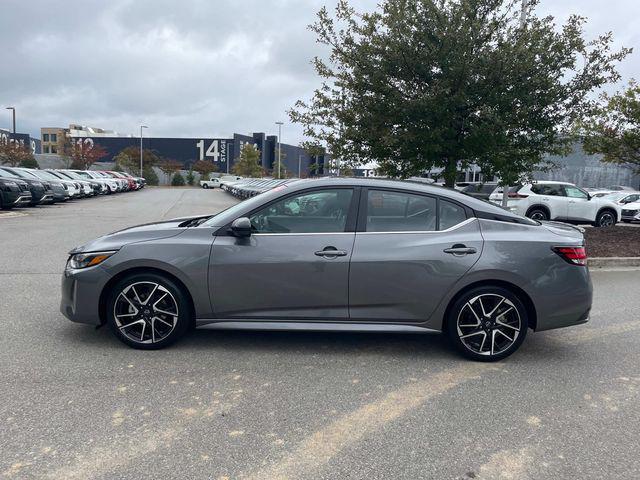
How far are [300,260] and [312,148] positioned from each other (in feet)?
22.8

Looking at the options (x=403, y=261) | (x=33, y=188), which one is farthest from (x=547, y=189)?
(x=33, y=188)

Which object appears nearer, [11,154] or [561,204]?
[561,204]

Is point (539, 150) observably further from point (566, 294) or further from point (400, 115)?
point (566, 294)

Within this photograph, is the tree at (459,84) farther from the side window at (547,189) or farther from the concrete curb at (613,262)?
the side window at (547,189)

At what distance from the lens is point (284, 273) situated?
4398 millimetres

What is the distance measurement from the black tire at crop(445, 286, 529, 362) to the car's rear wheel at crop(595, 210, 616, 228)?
44.2 feet

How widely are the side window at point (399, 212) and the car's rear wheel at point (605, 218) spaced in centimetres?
1371

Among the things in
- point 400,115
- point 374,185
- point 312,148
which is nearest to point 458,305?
point 374,185

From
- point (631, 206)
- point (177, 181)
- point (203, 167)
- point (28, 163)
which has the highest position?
point (203, 167)

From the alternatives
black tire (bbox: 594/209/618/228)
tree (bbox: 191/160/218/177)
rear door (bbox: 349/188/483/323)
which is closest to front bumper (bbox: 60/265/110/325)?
rear door (bbox: 349/188/483/323)

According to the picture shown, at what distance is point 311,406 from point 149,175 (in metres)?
71.9

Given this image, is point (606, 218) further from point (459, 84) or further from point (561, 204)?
point (459, 84)

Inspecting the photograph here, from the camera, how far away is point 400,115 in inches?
357

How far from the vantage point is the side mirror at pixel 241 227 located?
14.4 feet
